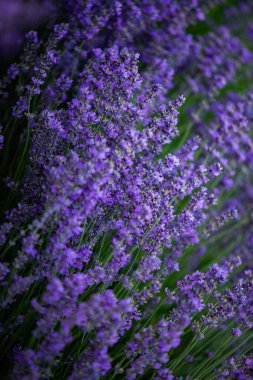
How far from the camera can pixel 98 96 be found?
6.63 feet

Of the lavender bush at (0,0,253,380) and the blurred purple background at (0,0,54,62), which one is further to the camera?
the blurred purple background at (0,0,54,62)

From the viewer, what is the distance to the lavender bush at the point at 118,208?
1441 millimetres

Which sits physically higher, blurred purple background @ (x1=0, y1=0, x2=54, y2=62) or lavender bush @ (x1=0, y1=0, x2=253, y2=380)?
blurred purple background @ (x1=0, y1=0, x2=54, y2=62)

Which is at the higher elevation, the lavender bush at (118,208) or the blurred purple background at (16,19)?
the blurred purple background at (16,19)

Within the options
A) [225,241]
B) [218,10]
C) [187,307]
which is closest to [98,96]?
[187,307]

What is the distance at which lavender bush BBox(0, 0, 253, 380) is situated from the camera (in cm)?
144

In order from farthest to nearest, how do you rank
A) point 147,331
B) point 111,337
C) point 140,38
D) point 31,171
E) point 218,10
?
point 218,10 < point 140,38 < point 31,171 < point 147,331 < point 111,337

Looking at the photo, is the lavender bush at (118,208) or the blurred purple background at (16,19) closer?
the lavender bush at (118,208)

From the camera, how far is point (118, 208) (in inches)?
74.7

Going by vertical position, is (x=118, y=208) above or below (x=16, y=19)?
below

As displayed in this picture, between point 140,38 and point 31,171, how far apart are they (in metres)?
1.23

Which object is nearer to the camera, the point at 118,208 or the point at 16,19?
the point at 118,208

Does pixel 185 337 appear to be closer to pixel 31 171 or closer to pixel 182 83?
pixel 31 171

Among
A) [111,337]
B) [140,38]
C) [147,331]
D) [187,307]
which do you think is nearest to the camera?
[111,337]
